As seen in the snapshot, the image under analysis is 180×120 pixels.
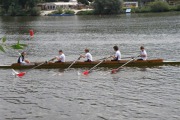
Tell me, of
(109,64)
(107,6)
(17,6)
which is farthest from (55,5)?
(109,64)

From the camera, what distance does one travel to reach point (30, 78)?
2833cm

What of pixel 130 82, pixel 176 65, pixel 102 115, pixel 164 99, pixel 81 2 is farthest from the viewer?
pixel 81 2

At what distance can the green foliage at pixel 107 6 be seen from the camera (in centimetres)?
12775

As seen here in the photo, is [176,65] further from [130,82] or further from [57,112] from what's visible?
[57,112]

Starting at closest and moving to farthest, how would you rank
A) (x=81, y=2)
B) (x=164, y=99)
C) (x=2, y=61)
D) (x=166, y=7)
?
(x=164, y=99) → (x=2, y=61) → (x=166, y=7) → (x=81, y=2)

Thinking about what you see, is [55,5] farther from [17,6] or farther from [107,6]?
[107,6]

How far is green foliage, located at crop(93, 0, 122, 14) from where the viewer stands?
12775 cm

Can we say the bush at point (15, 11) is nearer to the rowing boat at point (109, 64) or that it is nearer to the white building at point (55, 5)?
the white building at point (55, 5)

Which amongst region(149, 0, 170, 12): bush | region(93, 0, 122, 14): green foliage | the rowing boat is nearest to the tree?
region(93, 0, 122, 14): green foliage

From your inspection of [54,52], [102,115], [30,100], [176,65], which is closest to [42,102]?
[30,100]

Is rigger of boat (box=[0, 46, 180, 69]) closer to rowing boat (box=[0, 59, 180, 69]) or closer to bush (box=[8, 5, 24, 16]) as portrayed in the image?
rowing boat (box=[0, 59, 180, 69])

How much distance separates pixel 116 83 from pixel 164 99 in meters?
5.07

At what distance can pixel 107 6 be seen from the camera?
129m

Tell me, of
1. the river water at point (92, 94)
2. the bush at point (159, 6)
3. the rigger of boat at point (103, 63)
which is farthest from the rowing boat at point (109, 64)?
the bush at point (159, 6)
